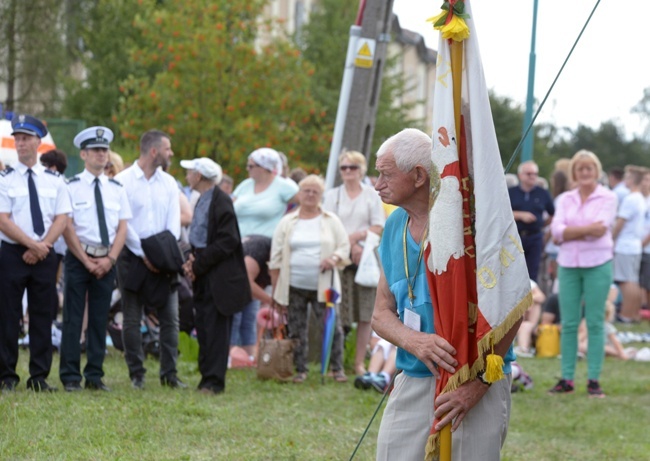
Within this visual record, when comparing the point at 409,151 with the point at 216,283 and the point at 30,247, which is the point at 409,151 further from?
the point at 216,283

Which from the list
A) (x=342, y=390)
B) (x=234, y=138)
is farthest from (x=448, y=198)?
(x=234, y=138)

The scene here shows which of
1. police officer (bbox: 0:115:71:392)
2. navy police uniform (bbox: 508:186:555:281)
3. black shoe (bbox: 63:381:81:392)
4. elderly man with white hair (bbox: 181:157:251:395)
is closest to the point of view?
police officer (bbox: 0:115:71:392)

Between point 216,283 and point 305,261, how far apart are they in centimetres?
155

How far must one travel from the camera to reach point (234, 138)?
26078 mm

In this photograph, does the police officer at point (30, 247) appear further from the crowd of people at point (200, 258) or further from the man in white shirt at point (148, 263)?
the man in white shirt at point (148, 263)

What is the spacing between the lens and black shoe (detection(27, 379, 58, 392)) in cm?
944

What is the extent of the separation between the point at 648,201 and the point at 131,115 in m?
12.0

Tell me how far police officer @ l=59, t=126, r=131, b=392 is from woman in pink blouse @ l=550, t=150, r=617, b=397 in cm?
421

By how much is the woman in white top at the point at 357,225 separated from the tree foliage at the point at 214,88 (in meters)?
13.2

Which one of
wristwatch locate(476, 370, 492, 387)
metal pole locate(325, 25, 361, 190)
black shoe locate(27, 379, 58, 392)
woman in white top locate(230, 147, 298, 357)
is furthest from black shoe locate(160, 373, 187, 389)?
wristwatch locate(476, 370, 492, 387)

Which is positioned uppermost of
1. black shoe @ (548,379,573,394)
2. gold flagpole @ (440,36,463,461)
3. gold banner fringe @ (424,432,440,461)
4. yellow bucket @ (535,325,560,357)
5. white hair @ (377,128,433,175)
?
gold flagpole @ (440,36,463,461)

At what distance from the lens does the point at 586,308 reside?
36.5 feet

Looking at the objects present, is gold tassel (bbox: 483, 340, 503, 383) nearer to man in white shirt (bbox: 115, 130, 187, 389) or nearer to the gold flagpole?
the gold flagpole

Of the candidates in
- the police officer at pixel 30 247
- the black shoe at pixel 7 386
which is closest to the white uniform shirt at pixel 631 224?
the police officer at pixel 30 247
